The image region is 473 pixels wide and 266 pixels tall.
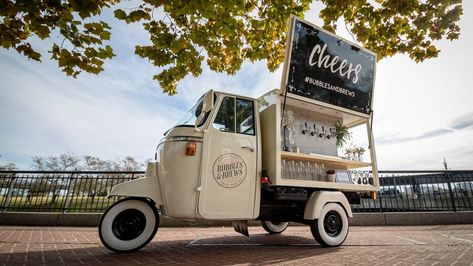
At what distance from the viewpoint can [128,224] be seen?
12.3 ft

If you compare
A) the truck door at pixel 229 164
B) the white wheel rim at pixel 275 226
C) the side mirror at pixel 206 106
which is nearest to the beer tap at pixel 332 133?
the truck door at pixel 229 164

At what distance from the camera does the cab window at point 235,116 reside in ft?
14.2

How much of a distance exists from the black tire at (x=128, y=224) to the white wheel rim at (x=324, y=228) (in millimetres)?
3177

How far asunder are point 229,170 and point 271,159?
0.86 meters

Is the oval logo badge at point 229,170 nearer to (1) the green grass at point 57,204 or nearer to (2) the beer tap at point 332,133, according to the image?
(2) the beer tap at point 332,133

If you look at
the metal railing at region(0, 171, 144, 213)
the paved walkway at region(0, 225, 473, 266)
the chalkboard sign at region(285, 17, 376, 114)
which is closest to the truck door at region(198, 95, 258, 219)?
the paved walkway at region(0, 225, 473, 266)

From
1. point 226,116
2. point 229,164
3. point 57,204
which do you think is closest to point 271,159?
point 229,164

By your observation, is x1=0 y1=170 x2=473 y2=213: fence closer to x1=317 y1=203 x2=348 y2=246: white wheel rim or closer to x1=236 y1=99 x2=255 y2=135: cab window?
x1=317 y1=203 x2=348 y2=246: white wheel rim

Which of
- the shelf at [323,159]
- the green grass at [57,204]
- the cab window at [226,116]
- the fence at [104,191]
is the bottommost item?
the green grass at [57,204]

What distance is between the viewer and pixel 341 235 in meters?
4.74

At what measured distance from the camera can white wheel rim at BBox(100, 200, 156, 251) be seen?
11.6ft

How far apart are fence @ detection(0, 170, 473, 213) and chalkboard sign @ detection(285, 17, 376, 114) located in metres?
5.17

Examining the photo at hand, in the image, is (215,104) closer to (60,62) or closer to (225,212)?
(225,212)

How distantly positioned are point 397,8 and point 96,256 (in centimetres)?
758
